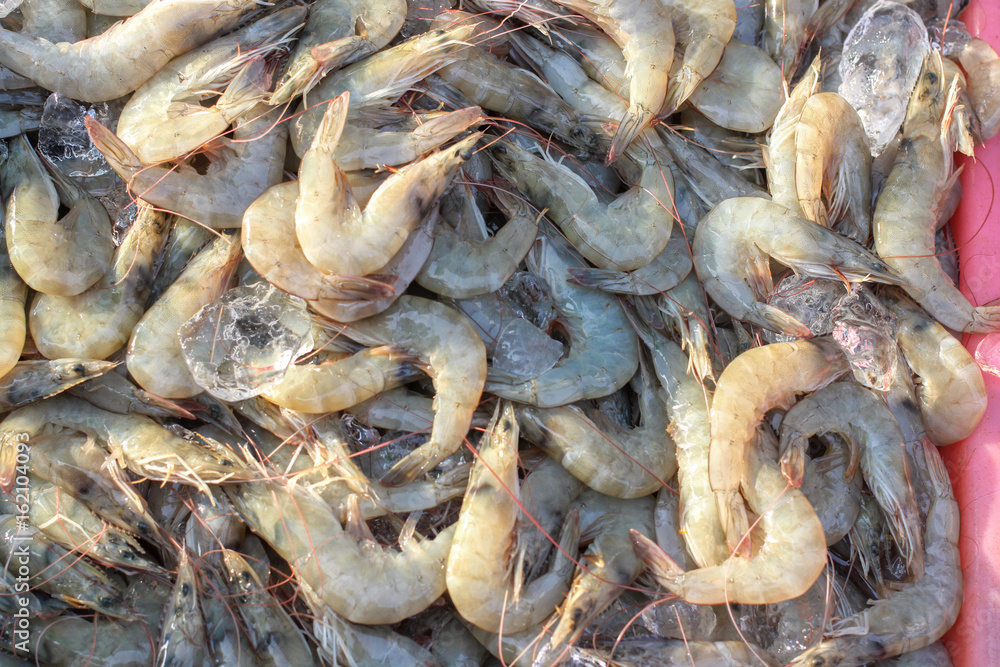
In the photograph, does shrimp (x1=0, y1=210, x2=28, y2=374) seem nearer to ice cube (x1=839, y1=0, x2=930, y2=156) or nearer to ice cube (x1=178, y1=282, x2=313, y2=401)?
ice cube (x1=178, y1=282, x2=313, y2=401)

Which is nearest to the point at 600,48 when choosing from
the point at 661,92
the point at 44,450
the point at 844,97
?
the point at 661,92

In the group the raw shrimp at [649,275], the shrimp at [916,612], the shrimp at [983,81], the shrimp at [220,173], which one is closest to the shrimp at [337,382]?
the shrimp at [220,173]

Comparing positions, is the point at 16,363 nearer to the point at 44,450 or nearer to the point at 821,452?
the point at 44,450

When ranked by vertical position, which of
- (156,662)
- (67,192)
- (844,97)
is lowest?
(156,662)

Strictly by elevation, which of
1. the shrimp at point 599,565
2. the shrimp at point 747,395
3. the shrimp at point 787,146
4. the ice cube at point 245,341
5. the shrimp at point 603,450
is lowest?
the shrimp at point 599,565

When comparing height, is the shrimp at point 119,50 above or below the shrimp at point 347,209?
above

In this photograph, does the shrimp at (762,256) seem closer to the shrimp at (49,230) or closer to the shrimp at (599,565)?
the shrimp at (599,565)
